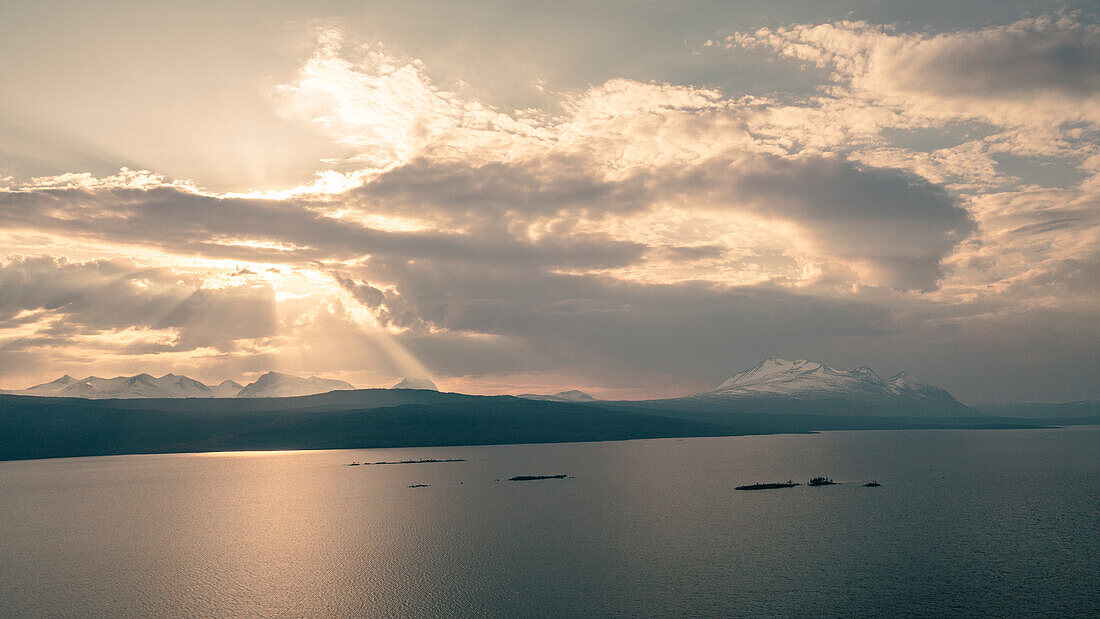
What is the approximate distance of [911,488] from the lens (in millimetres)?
131750

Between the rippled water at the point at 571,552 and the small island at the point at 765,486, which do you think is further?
the small island at the point at 765,486

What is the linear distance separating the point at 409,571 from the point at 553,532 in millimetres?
25113

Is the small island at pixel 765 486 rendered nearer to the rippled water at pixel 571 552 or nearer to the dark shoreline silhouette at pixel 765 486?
the dark shoreline silhouette at pixel 765 486

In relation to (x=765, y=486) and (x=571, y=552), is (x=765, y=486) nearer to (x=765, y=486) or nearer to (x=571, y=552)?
(x=765, y=486)

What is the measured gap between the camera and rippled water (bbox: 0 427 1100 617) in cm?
5609

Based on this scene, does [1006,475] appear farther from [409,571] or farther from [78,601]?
[78,601]

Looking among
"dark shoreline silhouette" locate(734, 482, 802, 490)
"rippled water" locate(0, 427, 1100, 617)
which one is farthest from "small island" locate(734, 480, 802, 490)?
"rippled water" locate(0, 427, 1100, 617)

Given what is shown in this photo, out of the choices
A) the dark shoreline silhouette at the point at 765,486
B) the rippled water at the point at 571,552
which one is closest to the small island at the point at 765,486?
the dark shoreline silhouette at the point at 765,486

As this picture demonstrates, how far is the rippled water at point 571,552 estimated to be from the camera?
56094 mm

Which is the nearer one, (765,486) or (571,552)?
(571,552)

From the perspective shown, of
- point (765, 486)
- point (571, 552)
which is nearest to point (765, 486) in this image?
point (765, 486)

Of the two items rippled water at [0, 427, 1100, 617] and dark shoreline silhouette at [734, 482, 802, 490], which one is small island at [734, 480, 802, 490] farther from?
rippled water at [0, 427, 1100, 617]

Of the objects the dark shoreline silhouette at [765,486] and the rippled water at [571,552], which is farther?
the dark shoreline silhouette at [765,486]

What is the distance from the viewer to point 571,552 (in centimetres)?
7562
